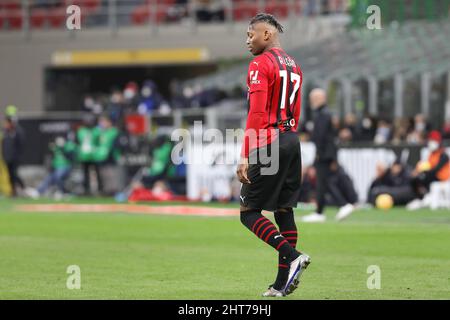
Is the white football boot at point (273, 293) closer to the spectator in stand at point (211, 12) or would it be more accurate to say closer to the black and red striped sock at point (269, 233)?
the black and red striped sock at point (269, 233)

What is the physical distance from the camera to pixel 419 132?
89.2 feet

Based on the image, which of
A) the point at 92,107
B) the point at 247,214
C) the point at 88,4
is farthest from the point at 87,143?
the point at 247,214

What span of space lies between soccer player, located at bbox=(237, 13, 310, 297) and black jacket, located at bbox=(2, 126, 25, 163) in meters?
21.3

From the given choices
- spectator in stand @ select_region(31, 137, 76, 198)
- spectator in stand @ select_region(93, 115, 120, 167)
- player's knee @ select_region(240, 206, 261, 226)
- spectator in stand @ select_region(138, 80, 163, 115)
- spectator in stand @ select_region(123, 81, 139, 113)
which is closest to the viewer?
player's knee @ select_region(240, 206, 261, 226)

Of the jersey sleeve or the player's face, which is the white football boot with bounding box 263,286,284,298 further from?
the player's face

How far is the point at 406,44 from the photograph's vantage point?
32.0 m

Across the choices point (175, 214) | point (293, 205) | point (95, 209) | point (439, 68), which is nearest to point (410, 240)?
point (293, 205)

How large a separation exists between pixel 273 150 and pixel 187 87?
24.8 metres

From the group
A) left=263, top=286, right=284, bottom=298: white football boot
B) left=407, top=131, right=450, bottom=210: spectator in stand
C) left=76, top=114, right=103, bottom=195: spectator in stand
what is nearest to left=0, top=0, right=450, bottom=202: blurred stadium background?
left=76, top=114, right=103, bottom=195: spectator in stand

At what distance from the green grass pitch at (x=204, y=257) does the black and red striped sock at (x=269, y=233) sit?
39 cm

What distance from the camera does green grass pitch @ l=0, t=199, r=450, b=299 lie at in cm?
1109
